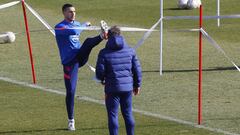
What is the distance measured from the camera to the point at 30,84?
19953mm

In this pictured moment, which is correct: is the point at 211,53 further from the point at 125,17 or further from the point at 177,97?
the point at 125,17

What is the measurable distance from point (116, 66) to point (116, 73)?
11 cm

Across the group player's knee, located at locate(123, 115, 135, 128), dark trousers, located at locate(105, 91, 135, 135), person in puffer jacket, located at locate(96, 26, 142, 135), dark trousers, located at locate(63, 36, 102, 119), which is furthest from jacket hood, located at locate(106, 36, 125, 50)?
dark trousers, located at locate(63, 36, 102, 119)

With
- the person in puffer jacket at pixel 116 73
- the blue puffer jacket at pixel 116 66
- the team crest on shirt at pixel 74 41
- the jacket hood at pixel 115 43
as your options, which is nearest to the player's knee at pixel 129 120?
the person in puffer jacket at pixel 116 73

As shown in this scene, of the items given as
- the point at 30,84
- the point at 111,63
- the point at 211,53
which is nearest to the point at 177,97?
the point at 30,84

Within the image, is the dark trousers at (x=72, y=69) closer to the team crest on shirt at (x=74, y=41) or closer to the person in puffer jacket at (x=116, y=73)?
the team crest on shirt at (x=74, y=41)

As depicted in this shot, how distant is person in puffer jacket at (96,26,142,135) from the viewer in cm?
1315

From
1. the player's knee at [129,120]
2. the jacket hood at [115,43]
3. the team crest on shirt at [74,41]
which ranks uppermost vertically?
the jacket hood at [115,43]

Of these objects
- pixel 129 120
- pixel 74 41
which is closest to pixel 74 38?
pixel 74 41

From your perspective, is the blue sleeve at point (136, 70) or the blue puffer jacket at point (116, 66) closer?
the blue puffer jacket at point (116, 66)

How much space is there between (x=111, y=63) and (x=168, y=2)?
25969 mm

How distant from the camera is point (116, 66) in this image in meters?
13.2

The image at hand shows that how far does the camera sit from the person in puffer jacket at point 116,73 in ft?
43.1

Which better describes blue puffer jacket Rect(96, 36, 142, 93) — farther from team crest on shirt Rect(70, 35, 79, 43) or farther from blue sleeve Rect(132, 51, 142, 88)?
team crest on shirt Rect(70, 35, 79, 43)
